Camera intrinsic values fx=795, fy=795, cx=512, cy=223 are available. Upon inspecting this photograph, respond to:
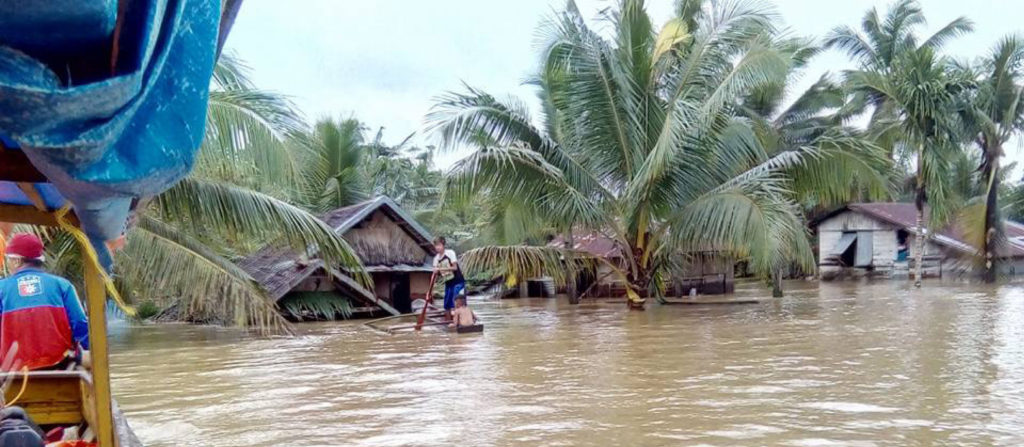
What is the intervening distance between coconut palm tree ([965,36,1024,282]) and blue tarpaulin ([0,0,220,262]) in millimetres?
23211

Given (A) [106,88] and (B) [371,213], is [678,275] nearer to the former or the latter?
(B) [371,213]

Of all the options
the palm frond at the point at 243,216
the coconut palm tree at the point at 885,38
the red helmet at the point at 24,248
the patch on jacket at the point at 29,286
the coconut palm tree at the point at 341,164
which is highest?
the coconut palm tree at the point at 885,38

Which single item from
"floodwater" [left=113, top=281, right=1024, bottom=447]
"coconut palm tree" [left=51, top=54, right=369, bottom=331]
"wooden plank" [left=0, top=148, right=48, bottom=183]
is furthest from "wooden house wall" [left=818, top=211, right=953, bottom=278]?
"wooden plank" [left=0, top=148, right=48, bottom=183]

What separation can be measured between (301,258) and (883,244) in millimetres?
Result: 22618

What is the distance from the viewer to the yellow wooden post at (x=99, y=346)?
268cm

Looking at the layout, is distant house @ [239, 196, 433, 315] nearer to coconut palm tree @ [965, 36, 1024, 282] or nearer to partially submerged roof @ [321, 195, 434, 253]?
partially submerged roof @ [321, 195, 434, 253]

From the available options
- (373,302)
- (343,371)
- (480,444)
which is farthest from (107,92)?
(373,302)

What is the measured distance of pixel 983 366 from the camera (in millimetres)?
7387

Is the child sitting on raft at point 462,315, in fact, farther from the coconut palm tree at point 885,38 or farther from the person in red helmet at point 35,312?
the coconut palm tree at point 885,38

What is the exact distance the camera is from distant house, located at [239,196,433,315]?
15.5 meters

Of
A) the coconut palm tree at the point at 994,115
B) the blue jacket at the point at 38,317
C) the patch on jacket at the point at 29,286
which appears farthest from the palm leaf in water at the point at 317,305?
the coconut palm tree at the point at 994,115

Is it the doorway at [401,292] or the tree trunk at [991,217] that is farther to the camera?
the tree trunk at [991,217]

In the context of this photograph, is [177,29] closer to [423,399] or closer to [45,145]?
[45,145]

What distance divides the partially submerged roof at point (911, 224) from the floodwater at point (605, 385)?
52.6 ft
